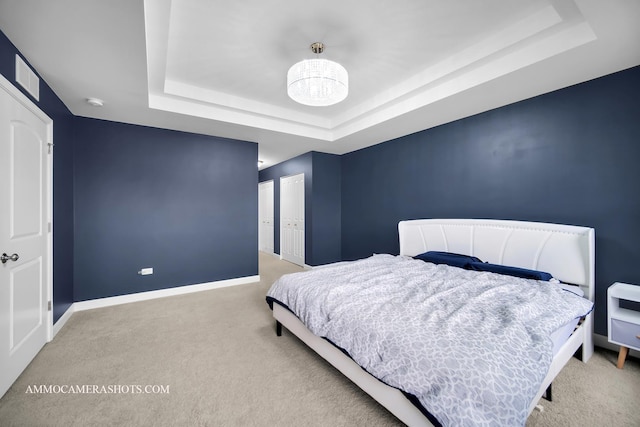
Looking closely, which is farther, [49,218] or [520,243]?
[520,243]

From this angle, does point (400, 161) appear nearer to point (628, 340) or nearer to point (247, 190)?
point (247, 190)

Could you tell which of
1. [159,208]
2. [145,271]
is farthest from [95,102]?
[145,271]

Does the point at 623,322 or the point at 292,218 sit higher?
the point at 292,218

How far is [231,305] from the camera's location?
11.6 ft

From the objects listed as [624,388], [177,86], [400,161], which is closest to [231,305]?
[177,86]

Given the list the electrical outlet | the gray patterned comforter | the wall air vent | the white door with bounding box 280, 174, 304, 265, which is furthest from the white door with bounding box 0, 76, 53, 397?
the white door with bounding box 280, 174, 304, 265

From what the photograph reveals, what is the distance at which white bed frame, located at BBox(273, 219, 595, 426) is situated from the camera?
1.59 meters

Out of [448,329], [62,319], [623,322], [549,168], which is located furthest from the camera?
[62,319]

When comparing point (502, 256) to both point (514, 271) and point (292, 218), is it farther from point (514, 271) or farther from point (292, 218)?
point (292, 218)

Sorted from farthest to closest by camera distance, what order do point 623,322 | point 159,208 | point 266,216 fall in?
point 266,216
point 159,208
point 623,322

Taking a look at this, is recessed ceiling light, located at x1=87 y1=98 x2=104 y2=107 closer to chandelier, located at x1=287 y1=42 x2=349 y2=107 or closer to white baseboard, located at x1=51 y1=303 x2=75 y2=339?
chandelier, located at x1=287 y1=42 x2=349 y2=107

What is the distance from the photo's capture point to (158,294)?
387 cm

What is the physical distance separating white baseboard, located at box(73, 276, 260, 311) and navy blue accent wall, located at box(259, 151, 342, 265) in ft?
4.36

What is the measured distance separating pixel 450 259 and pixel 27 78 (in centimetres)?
426
